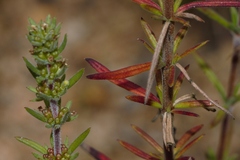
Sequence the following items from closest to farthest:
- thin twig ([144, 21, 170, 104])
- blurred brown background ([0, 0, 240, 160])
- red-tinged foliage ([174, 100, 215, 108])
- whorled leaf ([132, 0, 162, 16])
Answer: thin twig ([144, 21, 170, 104]) → whorled leaf ([132, 0, 162, 16]) → red-tinged foliage ([174, 100, 215, 108]) → blurred brown background ([0, 0, 240, 160])

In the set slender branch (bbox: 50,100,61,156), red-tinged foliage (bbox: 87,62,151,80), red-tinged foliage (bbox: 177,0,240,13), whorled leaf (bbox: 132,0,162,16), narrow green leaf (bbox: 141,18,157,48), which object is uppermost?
red-tinged foliage (bbox: 177,0,240,13)

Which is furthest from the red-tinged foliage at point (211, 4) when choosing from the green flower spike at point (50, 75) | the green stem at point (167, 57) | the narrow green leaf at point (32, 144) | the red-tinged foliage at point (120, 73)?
the narrow green leaf at point (32, 144)

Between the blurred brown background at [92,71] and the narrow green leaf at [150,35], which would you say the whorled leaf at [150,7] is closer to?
the narrow green leaf at [150,35]

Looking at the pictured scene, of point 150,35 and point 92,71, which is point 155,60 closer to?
point 150,35

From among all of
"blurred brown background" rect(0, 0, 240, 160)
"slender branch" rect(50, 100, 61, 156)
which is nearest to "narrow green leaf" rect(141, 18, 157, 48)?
"slender branch" rect(50, 100, 61, 156)

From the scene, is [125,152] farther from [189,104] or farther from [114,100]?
[189,104]

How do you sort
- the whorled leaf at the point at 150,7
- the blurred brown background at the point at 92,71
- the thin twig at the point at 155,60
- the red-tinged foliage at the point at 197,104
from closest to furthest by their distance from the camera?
the thin twig at the point at 155,60 < the whorled leaf at the point at 150,7 < the red-tinged foliage at the point at 197,104 < the blurred brown background at the point at 92,71

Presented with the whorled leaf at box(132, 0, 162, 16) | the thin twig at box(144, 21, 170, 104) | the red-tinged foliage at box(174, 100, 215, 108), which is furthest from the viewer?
the red-tinged foliage at box(174, 100, 215, 108)

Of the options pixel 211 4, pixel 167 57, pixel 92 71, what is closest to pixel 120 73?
pixel 167 57

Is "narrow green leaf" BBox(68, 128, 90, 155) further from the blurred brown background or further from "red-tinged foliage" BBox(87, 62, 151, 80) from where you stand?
the blurred brown background
